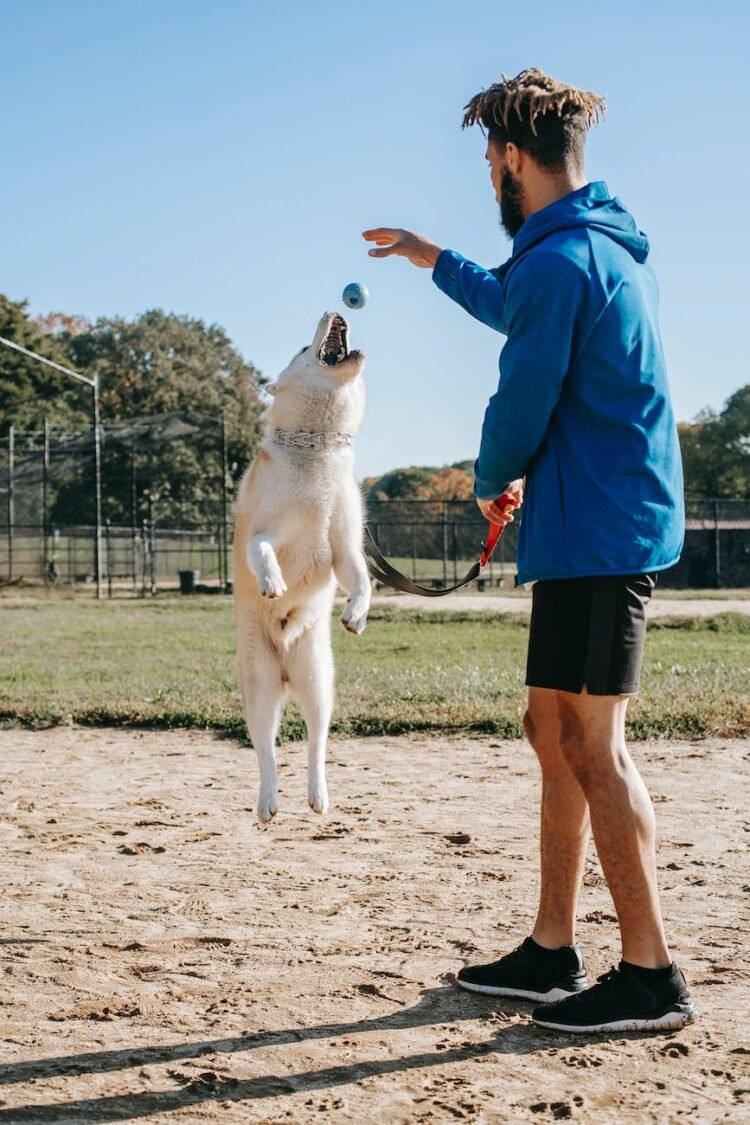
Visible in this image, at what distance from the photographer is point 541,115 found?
11.0 feet

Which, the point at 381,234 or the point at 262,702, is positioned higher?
the point at 381,234

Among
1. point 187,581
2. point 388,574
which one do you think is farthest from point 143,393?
point 388,574

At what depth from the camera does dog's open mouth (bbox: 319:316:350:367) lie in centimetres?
437

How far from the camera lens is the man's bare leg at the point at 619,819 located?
336 centimetres

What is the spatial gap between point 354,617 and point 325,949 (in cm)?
117

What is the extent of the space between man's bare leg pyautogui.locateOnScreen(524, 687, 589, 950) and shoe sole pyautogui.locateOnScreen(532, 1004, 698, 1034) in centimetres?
37

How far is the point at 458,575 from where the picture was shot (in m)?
33.7

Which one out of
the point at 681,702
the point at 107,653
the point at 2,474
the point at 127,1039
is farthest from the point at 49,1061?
the point at 2,474

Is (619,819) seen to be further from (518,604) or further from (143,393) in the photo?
(143,393)

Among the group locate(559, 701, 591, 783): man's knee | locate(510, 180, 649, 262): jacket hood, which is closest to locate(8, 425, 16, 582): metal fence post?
locate(510, 180, 649, 262): jacket hood

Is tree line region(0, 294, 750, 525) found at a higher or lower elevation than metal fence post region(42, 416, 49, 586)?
higher

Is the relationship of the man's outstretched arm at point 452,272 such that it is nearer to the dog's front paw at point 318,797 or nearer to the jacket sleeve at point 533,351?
the jacket sleeve at point 533,351

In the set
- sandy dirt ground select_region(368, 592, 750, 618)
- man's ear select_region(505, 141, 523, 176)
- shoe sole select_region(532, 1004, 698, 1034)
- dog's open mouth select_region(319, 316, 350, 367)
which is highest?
man's ear select_region(505, 141, 523, 176)

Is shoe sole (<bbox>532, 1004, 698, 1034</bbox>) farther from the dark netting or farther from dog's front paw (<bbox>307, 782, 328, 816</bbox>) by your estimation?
the dark netting
